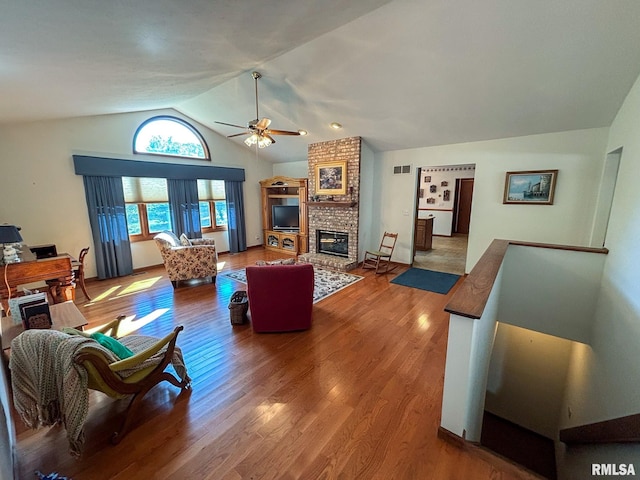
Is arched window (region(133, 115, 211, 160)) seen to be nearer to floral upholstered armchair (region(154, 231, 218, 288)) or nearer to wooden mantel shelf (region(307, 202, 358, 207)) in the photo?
floral upholstered armchair (region(154, 231, 218, 288))

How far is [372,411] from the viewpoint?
2014mm

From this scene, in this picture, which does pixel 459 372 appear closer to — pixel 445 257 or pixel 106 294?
pixel 106 294

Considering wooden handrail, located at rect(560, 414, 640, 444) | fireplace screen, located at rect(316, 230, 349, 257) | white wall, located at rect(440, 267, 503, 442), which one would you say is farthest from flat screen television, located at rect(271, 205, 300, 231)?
wooden handrail, located at rect(560, 414, 640, 444)

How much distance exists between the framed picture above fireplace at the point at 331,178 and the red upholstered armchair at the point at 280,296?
311 centimetres

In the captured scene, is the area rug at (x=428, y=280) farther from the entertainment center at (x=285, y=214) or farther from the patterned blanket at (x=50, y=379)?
the patterned blanket at (x=50, y=379)

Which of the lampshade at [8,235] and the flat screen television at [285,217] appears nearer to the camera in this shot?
the lampshade at [8,235]

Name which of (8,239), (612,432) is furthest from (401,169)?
(8,239)

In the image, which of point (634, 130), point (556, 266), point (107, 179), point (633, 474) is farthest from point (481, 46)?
point (107, 179)

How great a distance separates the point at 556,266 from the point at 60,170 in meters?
7.59

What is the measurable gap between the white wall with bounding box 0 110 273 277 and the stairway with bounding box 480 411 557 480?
270 inches

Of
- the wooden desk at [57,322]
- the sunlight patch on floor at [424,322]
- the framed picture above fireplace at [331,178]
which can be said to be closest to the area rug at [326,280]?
the sunlight patch on floor at [424,322]

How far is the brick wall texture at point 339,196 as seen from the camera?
18.1 ft

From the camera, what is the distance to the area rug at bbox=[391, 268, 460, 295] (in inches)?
183

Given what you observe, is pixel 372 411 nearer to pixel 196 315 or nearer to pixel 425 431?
pixel 425 431
